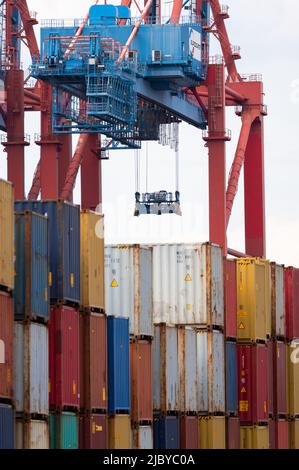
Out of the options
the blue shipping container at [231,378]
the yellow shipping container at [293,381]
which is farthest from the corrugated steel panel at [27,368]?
the yellow shipping container at [293,381]

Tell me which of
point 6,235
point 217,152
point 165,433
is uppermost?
point 217,152

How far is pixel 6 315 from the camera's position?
1576 inches

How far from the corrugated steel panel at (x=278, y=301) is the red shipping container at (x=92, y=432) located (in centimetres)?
1727

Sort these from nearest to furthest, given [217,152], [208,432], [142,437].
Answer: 1. [142,437]
2. [208,432]
3. [217,152]

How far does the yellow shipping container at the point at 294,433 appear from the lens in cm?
6444

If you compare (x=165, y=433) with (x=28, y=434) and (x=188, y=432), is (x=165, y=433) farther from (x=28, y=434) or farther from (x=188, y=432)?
(x=28, y=434)

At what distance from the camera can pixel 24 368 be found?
41406mm

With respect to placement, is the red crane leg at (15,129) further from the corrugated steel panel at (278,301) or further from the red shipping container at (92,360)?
the red shipping container at (92,360)

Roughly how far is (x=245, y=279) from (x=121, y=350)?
1330 cm

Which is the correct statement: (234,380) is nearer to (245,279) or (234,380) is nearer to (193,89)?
(245,279)

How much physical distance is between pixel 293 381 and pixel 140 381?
15.7m

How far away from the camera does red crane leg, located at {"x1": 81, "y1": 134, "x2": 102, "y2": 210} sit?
9681 centimetres

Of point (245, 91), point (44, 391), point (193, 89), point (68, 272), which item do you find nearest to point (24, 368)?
point (44, 391)

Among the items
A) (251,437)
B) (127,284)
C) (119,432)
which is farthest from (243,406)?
(119,432)
